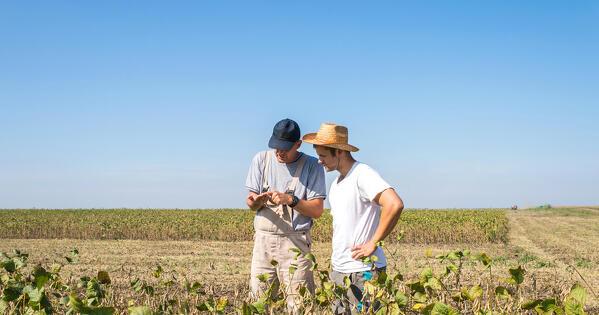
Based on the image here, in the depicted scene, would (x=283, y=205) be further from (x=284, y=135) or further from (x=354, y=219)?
(x=354, y=219)

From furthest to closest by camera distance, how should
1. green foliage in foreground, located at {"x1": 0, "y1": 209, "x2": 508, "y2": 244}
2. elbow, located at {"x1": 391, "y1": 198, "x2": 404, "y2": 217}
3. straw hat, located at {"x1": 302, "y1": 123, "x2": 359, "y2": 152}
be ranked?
green foliage in foreground, located at {"x1": 0, "y1": 209, "x2": 508, "y2": 244} → straw hat, located at {"x1": 302, "y1": 123, "x2": 359, "y2": 152} → elbow, located at {"x1": 391, "y1": 198, "x2": 404, "y2": 217}

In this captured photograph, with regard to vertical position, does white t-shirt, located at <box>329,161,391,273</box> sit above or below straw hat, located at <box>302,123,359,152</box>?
below

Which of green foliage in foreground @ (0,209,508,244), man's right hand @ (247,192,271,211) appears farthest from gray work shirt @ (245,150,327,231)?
green foliage in foreground @ (0,209,508,244)

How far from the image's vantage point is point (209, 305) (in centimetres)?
317

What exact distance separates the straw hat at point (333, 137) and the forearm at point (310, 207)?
0.75 metres

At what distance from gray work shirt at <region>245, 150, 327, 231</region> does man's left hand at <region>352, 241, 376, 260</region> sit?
44.0 inches

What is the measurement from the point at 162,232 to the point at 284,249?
2409 cm

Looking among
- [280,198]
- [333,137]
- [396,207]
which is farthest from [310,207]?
[396,207]

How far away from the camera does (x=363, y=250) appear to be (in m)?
4.01

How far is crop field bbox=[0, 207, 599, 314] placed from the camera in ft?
10.1

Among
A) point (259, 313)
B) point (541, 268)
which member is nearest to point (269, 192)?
point (259, 313)

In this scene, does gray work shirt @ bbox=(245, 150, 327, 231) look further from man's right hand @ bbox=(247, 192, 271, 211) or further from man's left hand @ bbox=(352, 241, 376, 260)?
man's left hand @ bbox=(352, 241, 376, 260)

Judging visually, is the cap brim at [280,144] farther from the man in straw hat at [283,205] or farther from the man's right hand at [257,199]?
the man's right hand at [257,199]

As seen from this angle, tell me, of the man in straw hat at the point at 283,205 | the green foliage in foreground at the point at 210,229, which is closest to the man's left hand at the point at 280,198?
the man in straw hat at the point at 283,205
